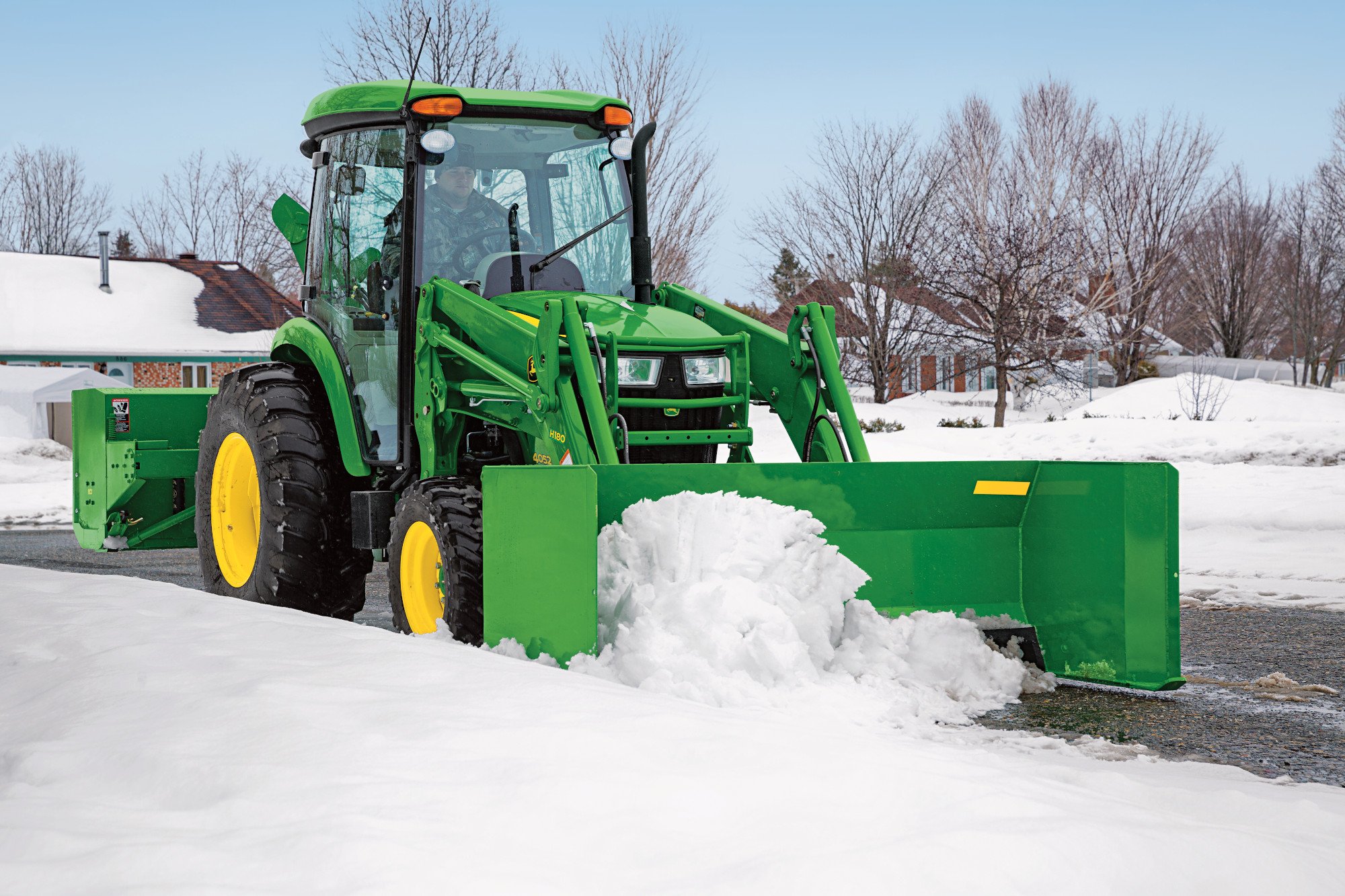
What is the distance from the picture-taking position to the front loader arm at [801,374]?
6.13 meters

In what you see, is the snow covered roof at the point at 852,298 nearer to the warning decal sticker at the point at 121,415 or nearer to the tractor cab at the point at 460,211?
the warning decal sticker at the point at 121,415

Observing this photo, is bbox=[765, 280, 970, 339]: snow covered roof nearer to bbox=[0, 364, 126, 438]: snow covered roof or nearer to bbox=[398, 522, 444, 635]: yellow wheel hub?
bbox=[0, 364, 126, 438]: snow covered roof

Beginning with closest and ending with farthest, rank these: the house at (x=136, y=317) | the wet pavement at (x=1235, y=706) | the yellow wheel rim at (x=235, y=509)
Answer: the wet pavement at (x=1235, y=706) → the yellow wheel rim at (x=235, y=509) → the house at (x=136, y=317)

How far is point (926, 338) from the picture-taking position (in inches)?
1203

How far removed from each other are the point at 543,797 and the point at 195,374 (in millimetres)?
34430

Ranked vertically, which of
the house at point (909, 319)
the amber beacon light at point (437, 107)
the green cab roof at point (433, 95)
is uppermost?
the house at point (909, 319)

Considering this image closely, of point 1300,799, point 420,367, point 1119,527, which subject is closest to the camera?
point 1300,799

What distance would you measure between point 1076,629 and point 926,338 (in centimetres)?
2569

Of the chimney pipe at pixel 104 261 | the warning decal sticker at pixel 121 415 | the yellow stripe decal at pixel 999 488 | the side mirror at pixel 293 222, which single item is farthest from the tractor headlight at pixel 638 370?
the chimney pipe at pixel 104 261

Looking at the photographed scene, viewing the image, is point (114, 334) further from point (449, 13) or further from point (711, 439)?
point (711, 439)

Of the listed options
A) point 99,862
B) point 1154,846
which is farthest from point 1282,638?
point 99,862

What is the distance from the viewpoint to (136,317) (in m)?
35.2

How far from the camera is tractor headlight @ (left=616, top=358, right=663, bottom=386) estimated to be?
574 centimetres

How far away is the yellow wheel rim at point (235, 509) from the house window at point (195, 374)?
95.5 ft
